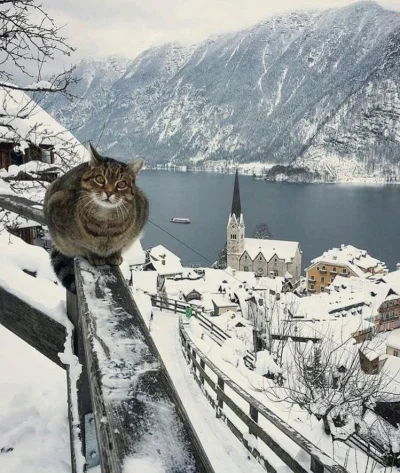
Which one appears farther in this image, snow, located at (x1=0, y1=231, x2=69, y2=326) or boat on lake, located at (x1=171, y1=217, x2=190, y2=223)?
boat on lake, located at (x1=171, y1=217, x2=190, y2=223)

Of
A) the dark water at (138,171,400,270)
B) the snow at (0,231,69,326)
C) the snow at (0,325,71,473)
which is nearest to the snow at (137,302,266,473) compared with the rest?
the snow at (0,325,71,473)

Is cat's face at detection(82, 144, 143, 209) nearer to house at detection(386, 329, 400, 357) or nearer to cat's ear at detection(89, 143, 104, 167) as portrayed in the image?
cat's ear at detection(89, 143, 104, 167)

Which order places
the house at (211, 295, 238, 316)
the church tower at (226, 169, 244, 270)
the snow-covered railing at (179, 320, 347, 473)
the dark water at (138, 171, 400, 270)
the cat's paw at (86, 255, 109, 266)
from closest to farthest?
1. the cat's paw at (86, 255, 109, 266)
2. the snow-covered railing at (179, 320, 347, 473)
3. the house at (211, 295, 238, 316)
4. the church tower at (226, 169, 244, 270)
5. the dark water at (138, 171, 400, 270)

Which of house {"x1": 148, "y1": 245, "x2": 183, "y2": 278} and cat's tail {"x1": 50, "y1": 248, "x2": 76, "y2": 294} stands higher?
cat's tail {"x1": 50, "y1": 248, "x2": 76, "y2": 294}

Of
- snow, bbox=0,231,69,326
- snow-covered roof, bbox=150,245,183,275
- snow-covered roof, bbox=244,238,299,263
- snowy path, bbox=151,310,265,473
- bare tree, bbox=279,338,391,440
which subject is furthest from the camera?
snow-covered roof, bbox=244,238,299,263

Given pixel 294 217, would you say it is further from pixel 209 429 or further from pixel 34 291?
pixel 34 291

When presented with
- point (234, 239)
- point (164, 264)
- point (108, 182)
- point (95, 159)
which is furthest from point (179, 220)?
point (108, 182)
